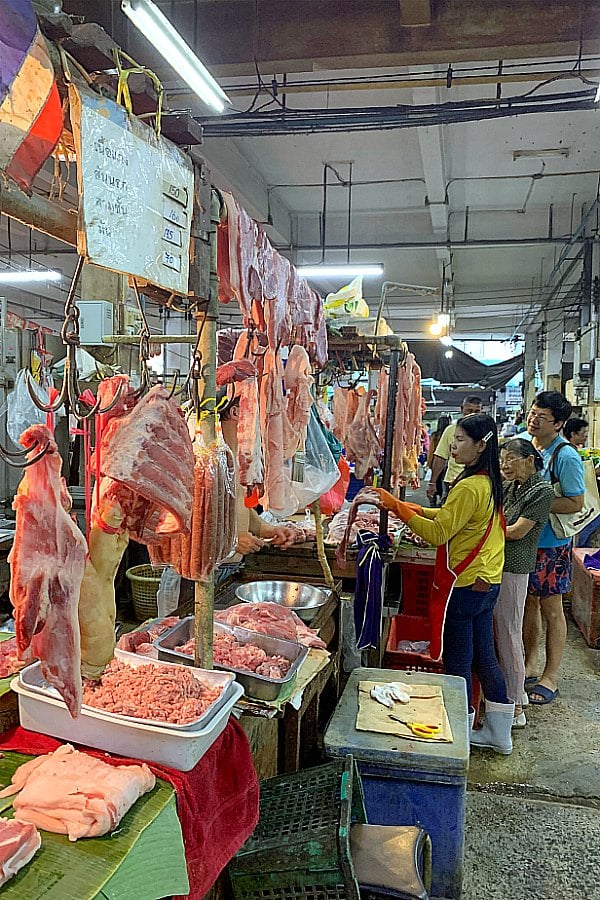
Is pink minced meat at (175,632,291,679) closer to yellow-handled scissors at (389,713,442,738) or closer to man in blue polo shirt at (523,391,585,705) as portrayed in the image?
yellow-handled scissors at (389,713,442,738)

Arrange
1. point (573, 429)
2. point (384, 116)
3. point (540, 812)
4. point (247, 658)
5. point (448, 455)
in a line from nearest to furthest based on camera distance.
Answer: point (247, 658) < point (540, 812) < point (384, 116) < point (573, 429) < point (448, 455)

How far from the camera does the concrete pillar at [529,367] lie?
845 inches

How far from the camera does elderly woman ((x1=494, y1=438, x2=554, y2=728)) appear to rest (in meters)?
4.93

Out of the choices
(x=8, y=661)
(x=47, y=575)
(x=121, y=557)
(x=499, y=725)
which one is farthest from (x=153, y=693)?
(x=499, y=725)

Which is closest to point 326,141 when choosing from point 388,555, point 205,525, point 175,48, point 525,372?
point 175,48

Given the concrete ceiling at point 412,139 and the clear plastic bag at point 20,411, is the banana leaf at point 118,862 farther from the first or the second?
the concrete ceiling at point 412,139

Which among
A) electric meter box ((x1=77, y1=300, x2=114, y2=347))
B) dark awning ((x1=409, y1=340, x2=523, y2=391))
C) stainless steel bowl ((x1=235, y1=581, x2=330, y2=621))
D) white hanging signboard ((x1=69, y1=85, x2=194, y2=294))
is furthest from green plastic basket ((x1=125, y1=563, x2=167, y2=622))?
dark awning ((x1=409, y1=340, x2=523, y2=391))

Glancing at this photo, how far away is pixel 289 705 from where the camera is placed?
295 cm

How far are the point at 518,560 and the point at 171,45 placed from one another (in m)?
4.03

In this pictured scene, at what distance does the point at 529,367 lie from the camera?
22.0 m

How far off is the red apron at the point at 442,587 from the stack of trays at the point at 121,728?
2.63 m

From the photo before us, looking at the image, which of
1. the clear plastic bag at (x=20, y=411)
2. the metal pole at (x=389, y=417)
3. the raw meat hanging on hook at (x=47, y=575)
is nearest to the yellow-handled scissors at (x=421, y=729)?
the raw meat hanging on hook at (x=47, y=575)

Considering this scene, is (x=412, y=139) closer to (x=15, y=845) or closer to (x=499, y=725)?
(x=499, y=725)

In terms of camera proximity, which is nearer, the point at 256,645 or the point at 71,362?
the point at 71,362
